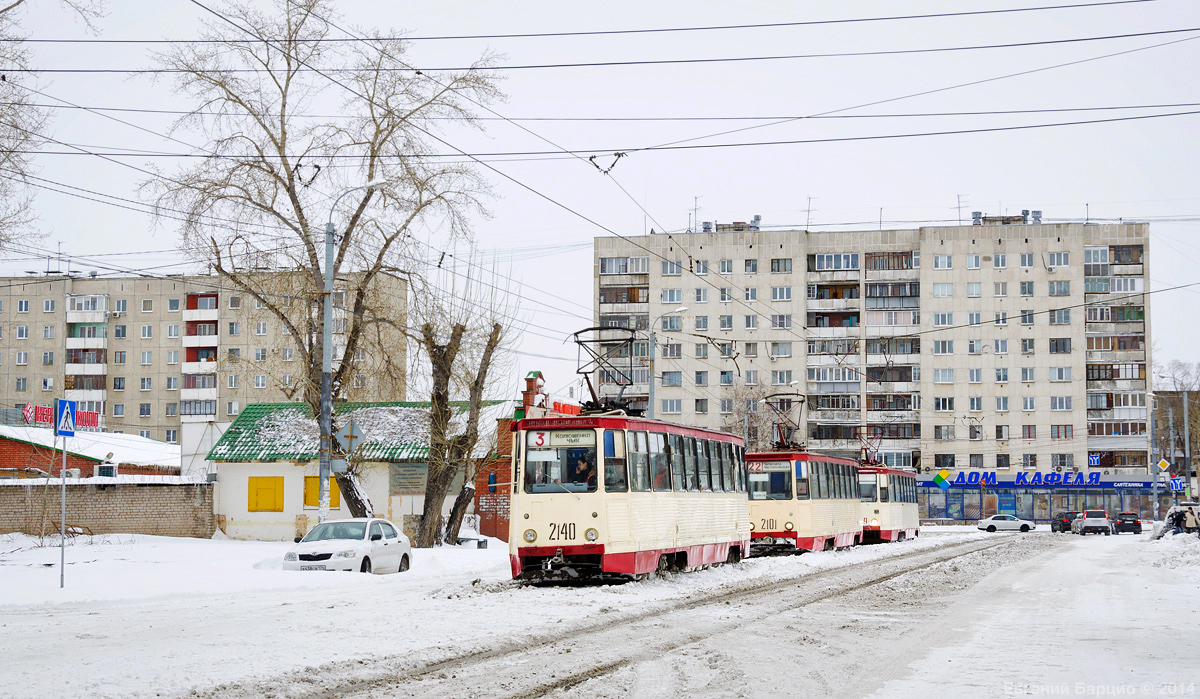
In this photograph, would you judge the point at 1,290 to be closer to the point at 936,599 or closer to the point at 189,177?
the point at 189,177

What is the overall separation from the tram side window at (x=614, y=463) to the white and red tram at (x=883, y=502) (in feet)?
69.7

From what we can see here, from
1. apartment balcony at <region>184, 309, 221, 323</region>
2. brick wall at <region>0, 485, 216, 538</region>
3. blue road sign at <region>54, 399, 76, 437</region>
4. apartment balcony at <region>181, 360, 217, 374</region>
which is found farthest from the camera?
apartment balcony at <region>184, 309, 221, 323</region>

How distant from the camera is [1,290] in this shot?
9150 cm

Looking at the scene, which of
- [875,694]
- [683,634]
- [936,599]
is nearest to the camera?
[875,694]

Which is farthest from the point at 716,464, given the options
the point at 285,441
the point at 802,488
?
the point at 285,441

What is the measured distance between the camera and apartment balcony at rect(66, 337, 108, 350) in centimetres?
9062

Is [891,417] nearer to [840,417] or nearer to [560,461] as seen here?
[840,417]

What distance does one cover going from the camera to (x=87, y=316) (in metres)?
90.8

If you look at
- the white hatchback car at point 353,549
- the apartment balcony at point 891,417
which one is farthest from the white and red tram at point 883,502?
the apartment balcony at point 891,417

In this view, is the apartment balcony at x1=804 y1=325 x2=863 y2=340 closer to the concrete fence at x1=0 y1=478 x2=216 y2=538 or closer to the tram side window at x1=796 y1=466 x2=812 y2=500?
the concrete fence at x1=0 y1=478 x2=216 y2=538

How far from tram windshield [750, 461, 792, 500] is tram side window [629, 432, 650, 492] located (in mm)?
11415

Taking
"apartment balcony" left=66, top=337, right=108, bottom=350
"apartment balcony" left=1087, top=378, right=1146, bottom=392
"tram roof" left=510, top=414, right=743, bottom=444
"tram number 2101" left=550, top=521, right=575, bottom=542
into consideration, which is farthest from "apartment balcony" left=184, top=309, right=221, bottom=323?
"tram number 2101" left=550, top=521, right=575, bottom=542

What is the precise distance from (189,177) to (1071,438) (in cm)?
7260

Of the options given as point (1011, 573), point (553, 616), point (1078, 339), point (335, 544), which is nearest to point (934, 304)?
point (1078, 339)
